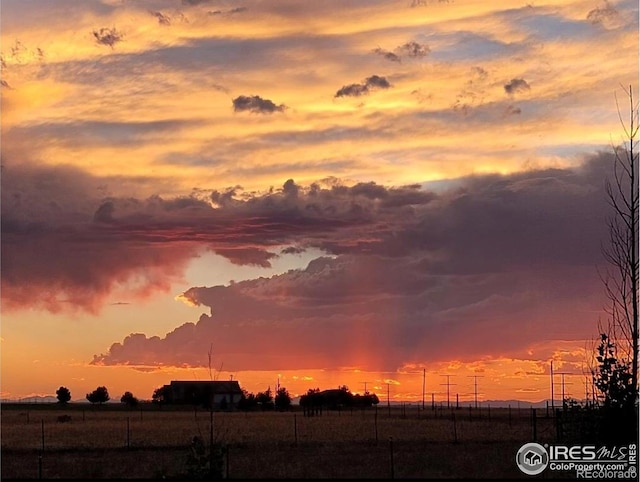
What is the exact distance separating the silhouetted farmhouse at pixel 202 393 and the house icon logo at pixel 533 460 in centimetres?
11445

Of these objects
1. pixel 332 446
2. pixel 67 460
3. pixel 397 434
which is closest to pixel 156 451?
pixel 67 460

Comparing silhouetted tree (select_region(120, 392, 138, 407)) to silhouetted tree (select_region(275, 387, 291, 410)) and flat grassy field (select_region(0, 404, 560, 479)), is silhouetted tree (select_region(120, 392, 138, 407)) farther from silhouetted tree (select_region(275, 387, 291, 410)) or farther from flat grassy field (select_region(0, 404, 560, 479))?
flat grassy field (select_region(0, 404, 560, 479))

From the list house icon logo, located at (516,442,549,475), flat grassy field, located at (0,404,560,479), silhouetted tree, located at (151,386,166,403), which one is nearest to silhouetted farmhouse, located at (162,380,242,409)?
silhouetted tree, located at (151,386,166,403)

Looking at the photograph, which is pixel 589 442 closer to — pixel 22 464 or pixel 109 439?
pixel 22 464

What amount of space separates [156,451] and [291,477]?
44.4 feet

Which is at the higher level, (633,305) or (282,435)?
(633,305)

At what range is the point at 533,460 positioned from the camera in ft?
95.8

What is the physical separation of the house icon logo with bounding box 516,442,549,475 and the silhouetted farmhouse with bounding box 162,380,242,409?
375 feet

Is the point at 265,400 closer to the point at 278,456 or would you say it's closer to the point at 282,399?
the point at 282,399

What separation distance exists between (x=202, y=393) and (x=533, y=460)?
474 feet

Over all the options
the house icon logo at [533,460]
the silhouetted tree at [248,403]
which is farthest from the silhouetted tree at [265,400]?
the house icon logo at [533,460]

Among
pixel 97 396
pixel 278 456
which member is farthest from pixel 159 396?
pixel 278 456

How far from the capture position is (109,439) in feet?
169

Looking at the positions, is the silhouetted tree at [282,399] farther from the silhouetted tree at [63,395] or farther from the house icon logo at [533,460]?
the house icon logo at [533,460]
